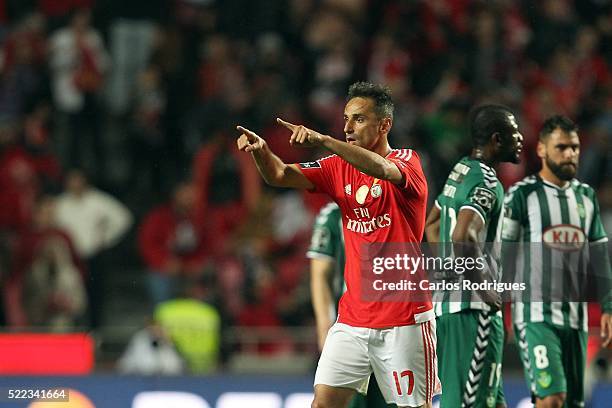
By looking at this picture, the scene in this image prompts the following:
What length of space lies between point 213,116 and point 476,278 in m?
6.77

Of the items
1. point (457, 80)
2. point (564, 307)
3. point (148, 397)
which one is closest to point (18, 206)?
point (148, 397)

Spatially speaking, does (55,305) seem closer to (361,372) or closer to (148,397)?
(148,397)

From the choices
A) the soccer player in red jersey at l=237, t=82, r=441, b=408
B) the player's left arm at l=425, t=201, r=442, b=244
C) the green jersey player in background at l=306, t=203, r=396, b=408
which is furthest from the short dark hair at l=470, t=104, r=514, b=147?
the green jersey player in background at l=306, t=203, r=396, b=408

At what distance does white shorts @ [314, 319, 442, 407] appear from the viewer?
267 inches

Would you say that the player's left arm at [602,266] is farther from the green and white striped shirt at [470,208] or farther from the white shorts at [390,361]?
the white shorts at [390,361]

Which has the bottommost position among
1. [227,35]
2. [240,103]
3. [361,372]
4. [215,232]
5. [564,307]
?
[361,372]

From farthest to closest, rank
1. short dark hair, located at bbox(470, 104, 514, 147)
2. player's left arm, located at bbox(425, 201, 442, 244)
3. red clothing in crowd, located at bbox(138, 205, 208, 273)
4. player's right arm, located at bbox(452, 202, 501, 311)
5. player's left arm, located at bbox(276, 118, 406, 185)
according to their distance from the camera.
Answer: red clothing in crowd, located at bbox(138, 205, 208, 273)
player's left arm, located at bbox(425, 201, 442, 244)
short dark hair, located at bbox(470, 104, 514, 147)
player's right arm, located at bbox(452, 202, 501, 311)
player's left arm, located at bbox(276, 118, 406, 185)

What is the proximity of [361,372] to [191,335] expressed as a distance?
16.1 ft

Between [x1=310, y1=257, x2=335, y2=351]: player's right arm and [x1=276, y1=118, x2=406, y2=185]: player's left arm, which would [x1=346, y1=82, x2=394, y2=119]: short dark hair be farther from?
[x1=310, y1=257, x2=335, y2=351]: player's right arm

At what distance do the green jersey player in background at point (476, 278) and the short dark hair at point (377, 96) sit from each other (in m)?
0.68

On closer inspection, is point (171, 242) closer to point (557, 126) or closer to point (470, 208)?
point (557, 126)

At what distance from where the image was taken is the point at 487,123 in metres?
7.45

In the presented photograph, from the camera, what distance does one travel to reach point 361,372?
685cm

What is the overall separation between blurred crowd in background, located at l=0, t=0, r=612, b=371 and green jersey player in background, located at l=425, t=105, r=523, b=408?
4.45m
